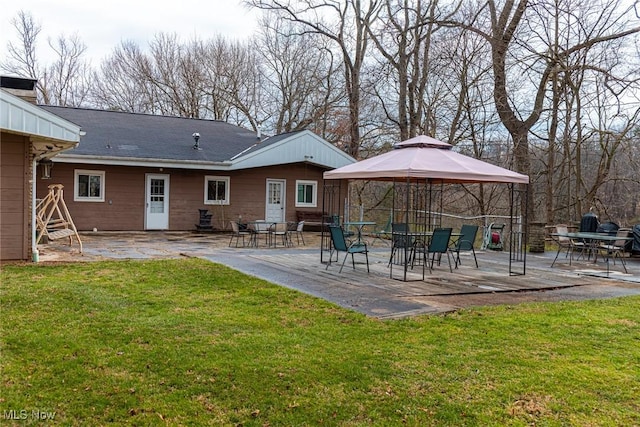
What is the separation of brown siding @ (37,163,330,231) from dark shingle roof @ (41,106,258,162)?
23.0 inches

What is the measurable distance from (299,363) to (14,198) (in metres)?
6.59

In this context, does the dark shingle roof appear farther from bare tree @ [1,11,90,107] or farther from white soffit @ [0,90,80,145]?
bare tree @ [1,11,90,107]

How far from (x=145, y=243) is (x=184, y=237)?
2.05 m

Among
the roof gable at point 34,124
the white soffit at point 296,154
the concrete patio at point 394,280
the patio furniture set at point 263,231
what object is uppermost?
the white soffit at point 296,154

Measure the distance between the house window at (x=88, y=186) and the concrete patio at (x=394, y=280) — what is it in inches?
107

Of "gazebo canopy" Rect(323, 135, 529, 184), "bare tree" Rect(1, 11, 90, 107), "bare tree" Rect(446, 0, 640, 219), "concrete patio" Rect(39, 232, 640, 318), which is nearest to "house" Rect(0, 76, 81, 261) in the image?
"concrete patio" Rect(39, 232, 640, 318)

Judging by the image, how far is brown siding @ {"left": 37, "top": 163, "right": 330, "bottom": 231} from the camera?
47.0 feet

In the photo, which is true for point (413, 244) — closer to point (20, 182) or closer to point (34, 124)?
point (34, 124)

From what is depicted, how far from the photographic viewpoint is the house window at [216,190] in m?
16.0

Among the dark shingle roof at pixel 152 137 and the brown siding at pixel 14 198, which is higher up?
the dark shingle roof at pixel 152 137

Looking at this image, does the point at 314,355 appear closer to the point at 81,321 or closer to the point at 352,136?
the point at 81,321

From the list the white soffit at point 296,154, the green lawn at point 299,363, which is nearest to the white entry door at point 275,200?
the white soffit at point 296,154

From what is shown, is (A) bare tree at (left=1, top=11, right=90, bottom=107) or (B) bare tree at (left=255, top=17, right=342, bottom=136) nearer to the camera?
(B) bare tree at (left=255, top=17, right=342, bottom=136)

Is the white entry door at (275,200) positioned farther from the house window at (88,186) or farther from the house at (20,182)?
the house at (20,182)
